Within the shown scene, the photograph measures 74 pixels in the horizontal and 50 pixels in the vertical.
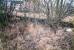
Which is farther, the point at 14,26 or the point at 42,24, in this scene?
the point at 42,24

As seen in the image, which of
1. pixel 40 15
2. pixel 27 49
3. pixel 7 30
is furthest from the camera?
pixel 40 15

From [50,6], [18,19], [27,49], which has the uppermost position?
[50,6]

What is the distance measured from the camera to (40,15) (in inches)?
380

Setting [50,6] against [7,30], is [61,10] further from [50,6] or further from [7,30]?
[7,30]

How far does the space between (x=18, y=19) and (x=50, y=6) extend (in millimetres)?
1524

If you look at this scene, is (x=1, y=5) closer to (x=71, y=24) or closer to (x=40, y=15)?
(x=40, y=15)

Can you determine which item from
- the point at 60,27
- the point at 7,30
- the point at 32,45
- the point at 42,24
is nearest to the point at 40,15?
the point at 42,24

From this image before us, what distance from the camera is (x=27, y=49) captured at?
7.00m

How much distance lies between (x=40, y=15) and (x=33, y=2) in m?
0.84

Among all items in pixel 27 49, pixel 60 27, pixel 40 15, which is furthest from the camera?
pixel 40 15

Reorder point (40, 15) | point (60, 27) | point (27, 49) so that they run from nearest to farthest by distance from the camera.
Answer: point (27, 49)
point (60, 27)
point (40, 15)

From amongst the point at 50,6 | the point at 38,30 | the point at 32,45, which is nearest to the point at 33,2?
the point at 50,6

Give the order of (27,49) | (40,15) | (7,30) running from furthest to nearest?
(40,15)
(7,30)
(27,49)

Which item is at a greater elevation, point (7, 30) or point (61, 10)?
point (61, 10)
